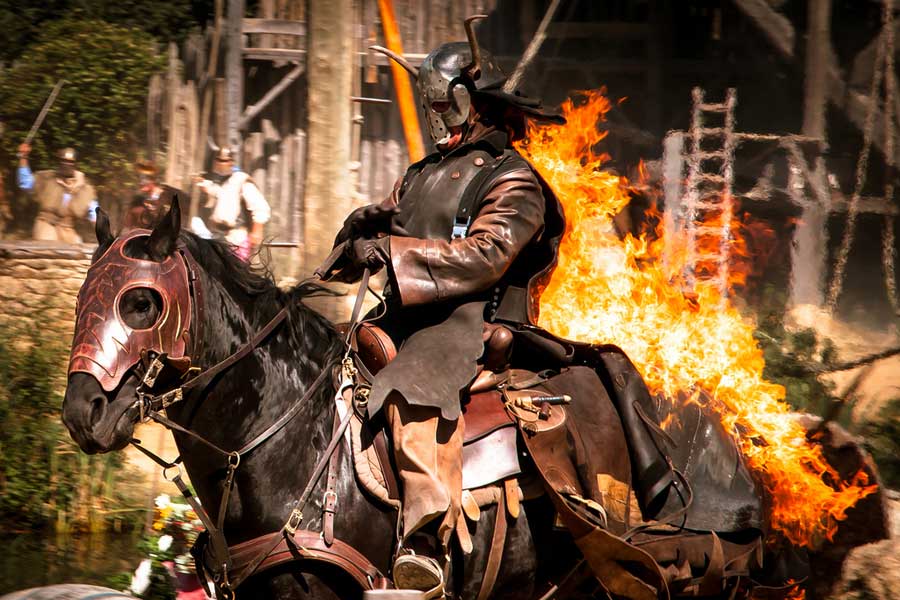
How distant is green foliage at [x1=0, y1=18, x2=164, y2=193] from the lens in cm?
1465

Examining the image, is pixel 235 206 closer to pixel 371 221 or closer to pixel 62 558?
pixel 62 558

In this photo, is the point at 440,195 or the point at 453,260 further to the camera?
the point at 440,195

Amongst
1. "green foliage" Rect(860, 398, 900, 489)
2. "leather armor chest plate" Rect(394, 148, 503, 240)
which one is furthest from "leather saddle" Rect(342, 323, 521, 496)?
"green foliage" Rect(860, 398, 900, 489)

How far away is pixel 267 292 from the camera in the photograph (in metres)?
4.36

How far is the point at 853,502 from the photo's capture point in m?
5.32

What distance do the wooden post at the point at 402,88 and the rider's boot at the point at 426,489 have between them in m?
9.60

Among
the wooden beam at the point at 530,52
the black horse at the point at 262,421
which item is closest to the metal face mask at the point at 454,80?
the black horse at the point at 262,421

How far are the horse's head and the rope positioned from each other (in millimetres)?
11232

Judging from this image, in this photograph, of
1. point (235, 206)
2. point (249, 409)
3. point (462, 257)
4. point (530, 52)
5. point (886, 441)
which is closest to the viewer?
point (249, 409)

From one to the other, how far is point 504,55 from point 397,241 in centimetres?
1071

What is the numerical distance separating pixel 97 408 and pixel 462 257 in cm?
150

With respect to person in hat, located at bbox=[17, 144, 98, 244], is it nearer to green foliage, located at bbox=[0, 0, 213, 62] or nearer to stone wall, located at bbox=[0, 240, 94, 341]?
stone wall, located at bbox=[0, 240, 94, 341]

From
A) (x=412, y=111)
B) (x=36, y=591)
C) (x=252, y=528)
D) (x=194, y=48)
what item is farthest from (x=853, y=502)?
(x=194, y=48)

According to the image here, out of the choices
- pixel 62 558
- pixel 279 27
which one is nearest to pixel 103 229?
pixel 62 558
